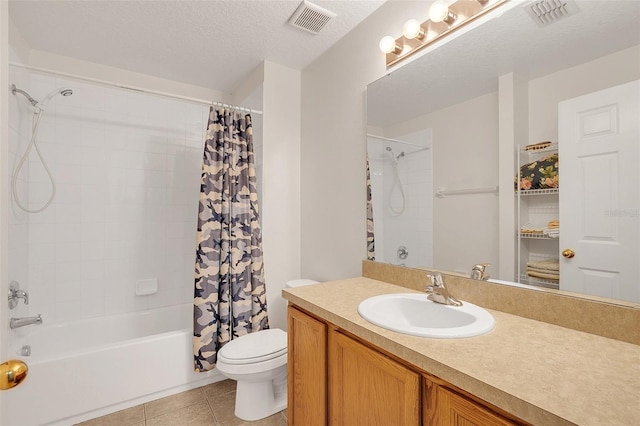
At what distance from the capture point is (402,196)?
1606 millimetres

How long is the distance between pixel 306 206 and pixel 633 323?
1912 mm

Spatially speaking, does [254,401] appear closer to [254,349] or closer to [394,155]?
[254,349]

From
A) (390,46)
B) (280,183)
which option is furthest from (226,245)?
(390,46)

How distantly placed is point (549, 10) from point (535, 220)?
2.43 feet

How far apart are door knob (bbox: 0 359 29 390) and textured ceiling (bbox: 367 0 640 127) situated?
5.33 ft

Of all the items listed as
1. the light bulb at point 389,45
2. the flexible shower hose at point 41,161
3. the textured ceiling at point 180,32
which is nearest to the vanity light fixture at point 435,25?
the light bulb at point 389,45

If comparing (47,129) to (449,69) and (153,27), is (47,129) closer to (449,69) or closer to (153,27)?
(153,27)

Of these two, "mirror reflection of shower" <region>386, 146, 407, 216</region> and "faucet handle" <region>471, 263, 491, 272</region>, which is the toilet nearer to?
"mirror reflection of shower" <region>386, 146, 407, 216</region>

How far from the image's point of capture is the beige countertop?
1.78 ft

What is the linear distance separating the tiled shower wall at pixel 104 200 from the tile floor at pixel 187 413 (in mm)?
930

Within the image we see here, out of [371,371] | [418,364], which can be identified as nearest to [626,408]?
[418,364]

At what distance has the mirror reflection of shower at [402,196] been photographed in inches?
58.1

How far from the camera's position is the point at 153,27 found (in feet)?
6.34

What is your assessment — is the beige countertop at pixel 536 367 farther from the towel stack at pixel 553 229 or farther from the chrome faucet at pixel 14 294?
the chrome faucet at pixel 14 294
